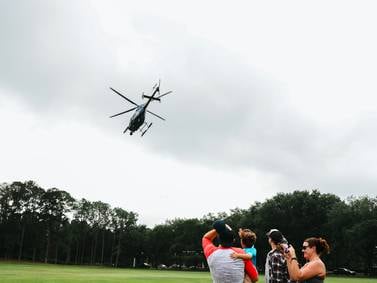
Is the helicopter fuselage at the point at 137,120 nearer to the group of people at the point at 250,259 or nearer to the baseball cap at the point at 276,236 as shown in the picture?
the group of people at the point at 250,259

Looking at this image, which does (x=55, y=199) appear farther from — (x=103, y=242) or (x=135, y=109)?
(x=135, y=109)

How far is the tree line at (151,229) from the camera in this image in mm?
82000

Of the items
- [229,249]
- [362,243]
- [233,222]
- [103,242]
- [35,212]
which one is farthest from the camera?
[103,242]

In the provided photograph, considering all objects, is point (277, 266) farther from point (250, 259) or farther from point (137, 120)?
point (137, 120)

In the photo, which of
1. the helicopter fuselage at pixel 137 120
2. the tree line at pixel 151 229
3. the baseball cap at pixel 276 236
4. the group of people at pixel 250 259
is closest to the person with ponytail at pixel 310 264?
the group of people at pixel 250 259

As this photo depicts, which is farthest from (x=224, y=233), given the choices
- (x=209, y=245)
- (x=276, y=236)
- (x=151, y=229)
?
(x=151, y=229)

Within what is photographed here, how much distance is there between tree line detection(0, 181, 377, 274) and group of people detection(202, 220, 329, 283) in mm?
73974

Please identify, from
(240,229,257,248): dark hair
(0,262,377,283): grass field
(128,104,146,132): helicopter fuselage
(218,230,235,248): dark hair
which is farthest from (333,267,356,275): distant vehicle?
(218,230,235,248): dark hair

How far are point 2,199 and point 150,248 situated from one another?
39.4m

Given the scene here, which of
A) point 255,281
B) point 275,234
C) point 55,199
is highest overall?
point 55,199

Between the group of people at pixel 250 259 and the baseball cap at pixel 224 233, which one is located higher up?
the baseball cap at pixel 224 233

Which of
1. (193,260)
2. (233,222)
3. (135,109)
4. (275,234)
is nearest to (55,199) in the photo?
(193,260)

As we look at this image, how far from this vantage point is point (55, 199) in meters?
130

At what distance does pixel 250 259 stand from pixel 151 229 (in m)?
134
